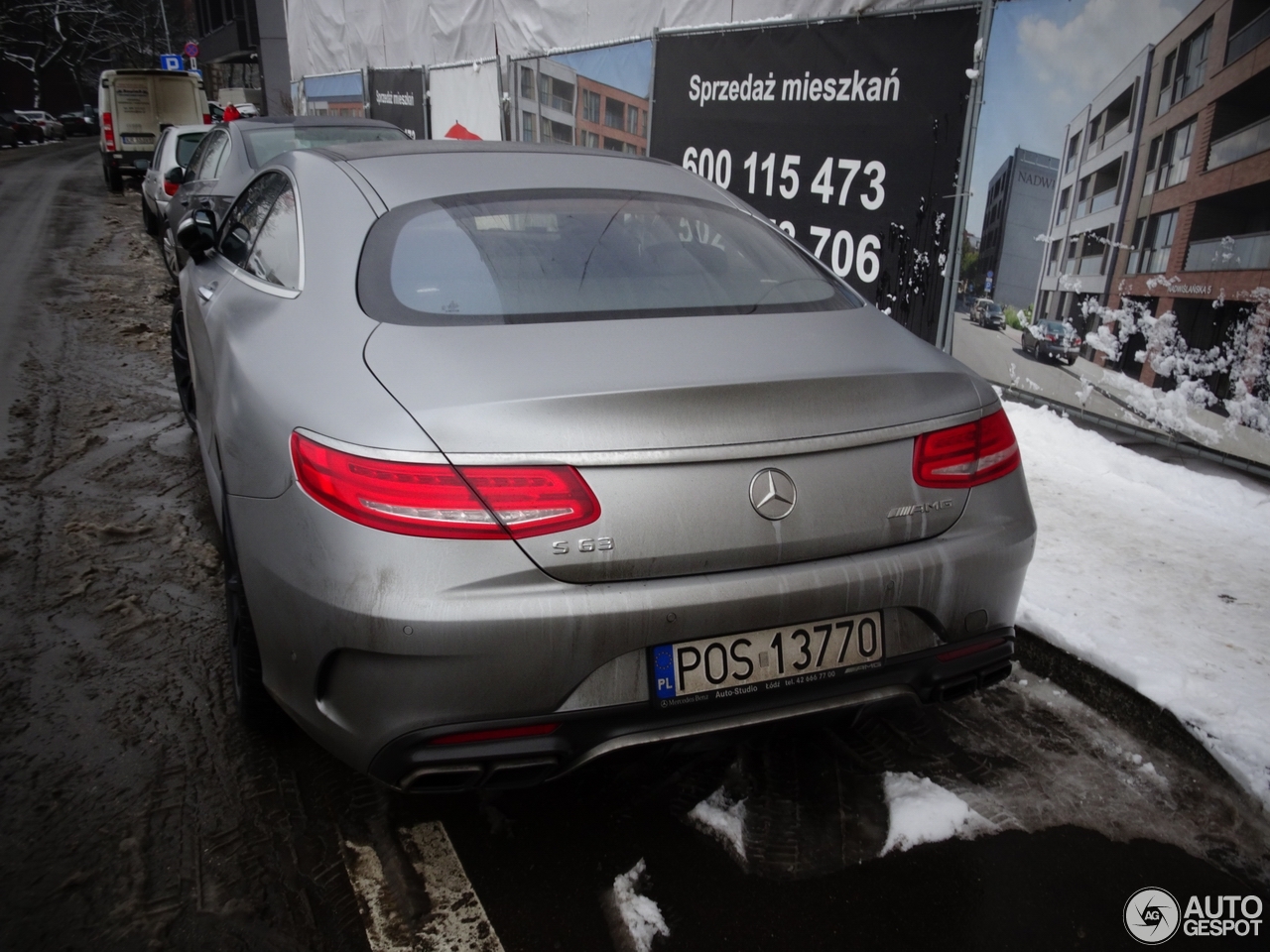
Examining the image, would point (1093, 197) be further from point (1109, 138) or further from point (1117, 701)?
point (1117, 701)

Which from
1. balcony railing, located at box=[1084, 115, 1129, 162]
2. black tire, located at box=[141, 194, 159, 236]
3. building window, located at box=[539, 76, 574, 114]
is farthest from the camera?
black tire, located at box=[141, 194, 159, 236]

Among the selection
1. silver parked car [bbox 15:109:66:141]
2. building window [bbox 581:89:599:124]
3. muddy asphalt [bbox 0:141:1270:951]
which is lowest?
muddy asphalt [bbox 0:141:1270:951]

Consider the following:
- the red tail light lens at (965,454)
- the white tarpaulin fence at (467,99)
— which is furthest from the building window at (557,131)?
the red tail light lens at (965,454)

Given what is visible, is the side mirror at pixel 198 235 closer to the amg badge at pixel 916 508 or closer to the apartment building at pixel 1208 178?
the amg badge at pixel 916 508

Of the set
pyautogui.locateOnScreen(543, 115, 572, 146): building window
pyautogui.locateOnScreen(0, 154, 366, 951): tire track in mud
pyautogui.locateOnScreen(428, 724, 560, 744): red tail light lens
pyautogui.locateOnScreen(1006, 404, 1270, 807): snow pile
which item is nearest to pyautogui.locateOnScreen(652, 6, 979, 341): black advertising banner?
pyautogui.locateOnScreen(1006, 404, 1270, 807): snow pile

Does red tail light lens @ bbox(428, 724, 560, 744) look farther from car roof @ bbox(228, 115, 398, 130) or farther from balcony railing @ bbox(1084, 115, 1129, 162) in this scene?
car roof @ bbox(228, 115, 398, 130)

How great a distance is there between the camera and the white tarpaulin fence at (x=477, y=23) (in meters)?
7.16

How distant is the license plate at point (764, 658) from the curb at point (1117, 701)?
1.17 meters

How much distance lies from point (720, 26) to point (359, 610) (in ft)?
20.5

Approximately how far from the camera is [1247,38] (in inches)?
157

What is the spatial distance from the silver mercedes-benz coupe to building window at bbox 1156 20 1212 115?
293 cm

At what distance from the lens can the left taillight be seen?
1.70 meters

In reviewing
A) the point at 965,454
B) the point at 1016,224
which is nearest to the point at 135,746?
the point at 965,454

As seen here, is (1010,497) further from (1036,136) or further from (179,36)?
(179,36)
